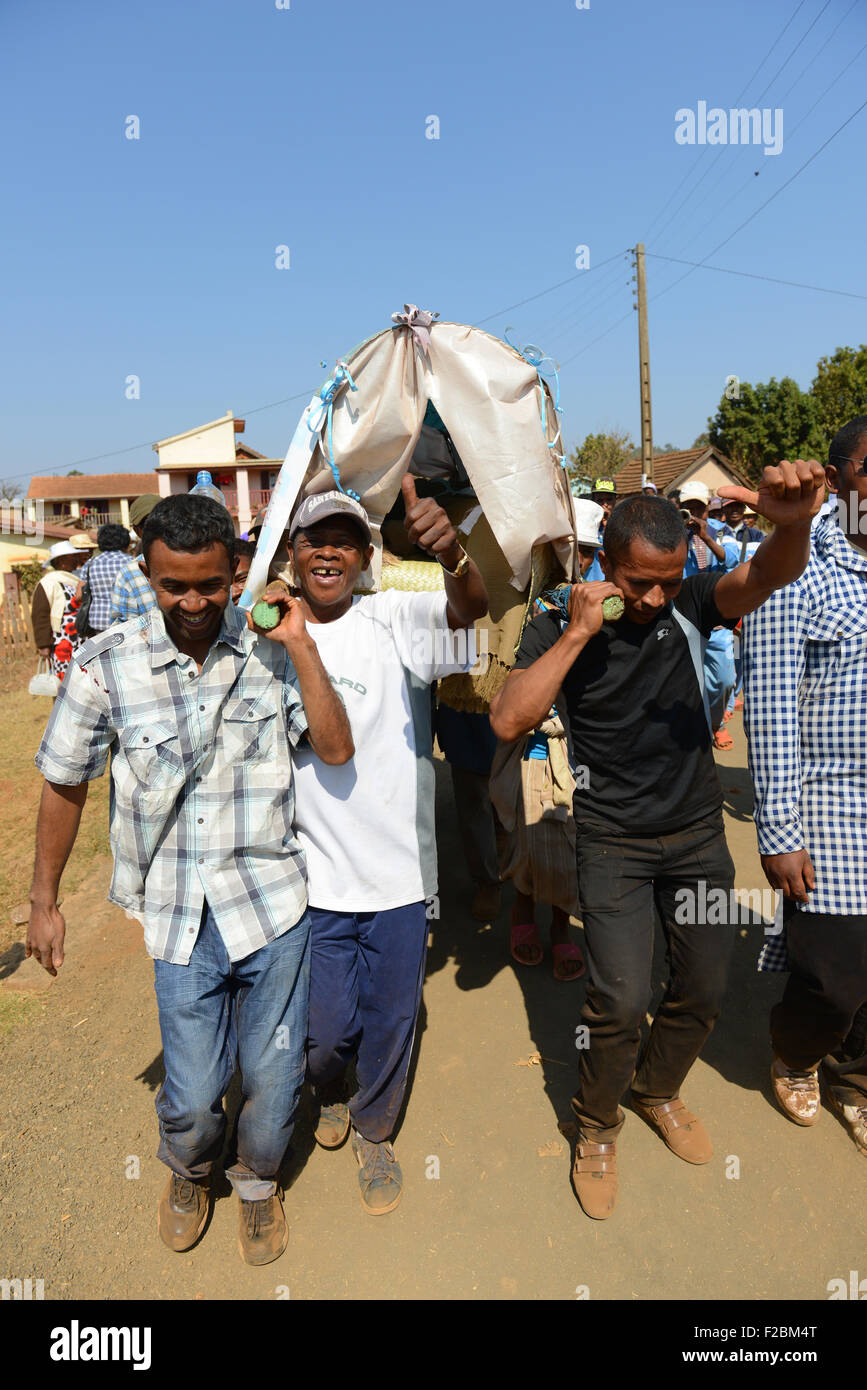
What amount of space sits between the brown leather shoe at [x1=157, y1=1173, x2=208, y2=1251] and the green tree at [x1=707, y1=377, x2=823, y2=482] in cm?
2874

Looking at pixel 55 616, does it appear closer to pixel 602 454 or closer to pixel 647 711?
pixel 647 711

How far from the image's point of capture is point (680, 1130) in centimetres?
277

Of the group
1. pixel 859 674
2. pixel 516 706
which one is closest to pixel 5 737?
pixel 516 706

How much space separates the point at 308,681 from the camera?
220 cm

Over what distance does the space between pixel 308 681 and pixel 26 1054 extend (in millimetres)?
2340

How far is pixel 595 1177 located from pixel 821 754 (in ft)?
5.16

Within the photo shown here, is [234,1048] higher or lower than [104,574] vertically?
lower

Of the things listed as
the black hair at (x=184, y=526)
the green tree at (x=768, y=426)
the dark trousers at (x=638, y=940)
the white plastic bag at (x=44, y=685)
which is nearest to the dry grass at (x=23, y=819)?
the white plastic bag at (x=44, y=685)

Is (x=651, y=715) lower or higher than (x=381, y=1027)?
higher

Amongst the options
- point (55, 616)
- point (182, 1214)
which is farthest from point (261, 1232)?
point (55, 616)

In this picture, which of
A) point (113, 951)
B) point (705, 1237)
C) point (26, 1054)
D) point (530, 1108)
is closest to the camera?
point (705, 1237)

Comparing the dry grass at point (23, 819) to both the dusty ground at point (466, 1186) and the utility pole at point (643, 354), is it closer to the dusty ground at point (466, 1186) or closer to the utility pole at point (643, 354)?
the dusty ground at point (466, 1186)

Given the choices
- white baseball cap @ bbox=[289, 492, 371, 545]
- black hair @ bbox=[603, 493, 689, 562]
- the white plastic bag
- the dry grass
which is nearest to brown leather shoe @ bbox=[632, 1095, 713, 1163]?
black hair @ bbox=[603, 493, 689, 562]

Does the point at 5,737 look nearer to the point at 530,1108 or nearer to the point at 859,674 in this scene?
the point at 530,1108
